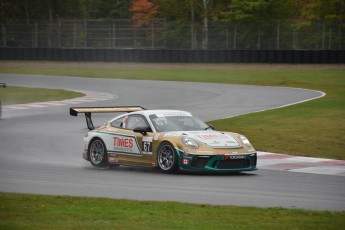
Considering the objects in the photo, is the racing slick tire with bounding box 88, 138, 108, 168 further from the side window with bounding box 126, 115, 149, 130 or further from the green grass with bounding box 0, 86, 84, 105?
the green grass with bounding box 0, 86, 84, 105

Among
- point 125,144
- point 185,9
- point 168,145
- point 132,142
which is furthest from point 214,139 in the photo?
point 185,9

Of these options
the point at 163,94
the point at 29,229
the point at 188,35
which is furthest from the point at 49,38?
the point at 29,229

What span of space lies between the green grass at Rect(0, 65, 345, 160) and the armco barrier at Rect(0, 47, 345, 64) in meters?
2.42

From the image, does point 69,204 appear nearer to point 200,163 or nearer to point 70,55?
point 200,163

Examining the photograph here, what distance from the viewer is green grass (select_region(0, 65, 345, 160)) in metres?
18.3

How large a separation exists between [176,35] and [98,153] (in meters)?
40.3

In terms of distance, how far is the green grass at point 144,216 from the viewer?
8383 mm

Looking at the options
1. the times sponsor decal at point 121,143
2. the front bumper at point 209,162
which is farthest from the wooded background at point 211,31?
the front bumper at point 209,162

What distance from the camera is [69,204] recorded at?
10.3 m

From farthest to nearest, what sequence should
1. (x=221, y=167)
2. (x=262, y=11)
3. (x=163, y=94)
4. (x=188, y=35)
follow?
1. (x=262, y=11)
2. (x=188, y=35)
3. (x=163, y=94)
4. (x=221, y=167)

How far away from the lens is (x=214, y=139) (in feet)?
46.5

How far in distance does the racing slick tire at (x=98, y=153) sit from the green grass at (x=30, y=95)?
1588cm

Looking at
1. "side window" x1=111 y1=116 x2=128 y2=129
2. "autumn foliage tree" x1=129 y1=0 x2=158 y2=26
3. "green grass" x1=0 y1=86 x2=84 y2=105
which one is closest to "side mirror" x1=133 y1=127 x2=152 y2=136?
"side window" x1=111 y1=116 x2=128 y2=129

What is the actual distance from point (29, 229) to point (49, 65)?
4427 centimetres
